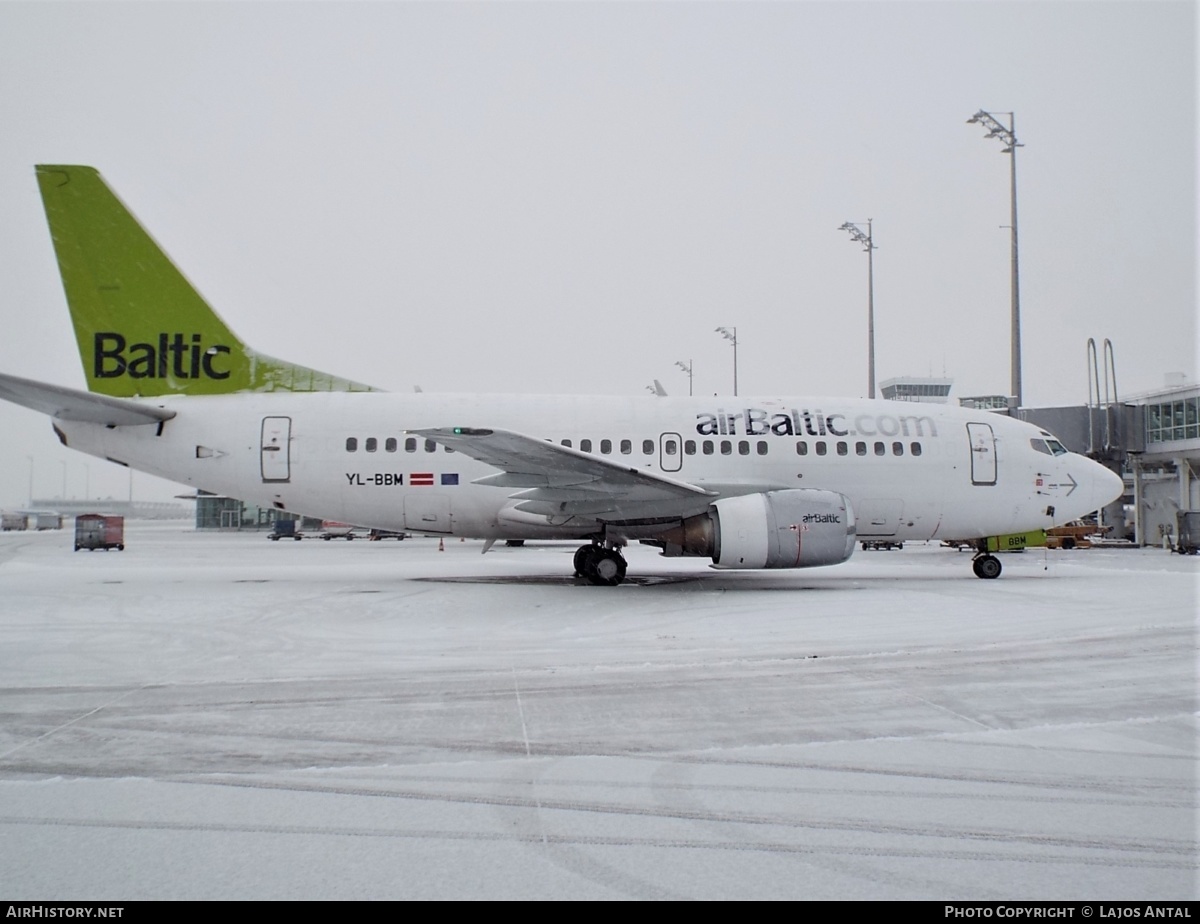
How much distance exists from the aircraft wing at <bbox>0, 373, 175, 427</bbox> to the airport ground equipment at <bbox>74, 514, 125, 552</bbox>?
1906 centimetres

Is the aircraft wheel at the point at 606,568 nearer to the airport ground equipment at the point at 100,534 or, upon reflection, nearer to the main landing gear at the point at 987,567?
the main landing gear at the point at 987,567

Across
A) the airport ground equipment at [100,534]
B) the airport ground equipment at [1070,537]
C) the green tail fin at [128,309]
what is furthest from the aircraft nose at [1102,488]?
the airport ground equipment at [100,534]

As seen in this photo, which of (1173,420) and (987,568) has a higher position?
(1173,420)

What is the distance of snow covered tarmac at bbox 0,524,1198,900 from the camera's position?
3145 millimetres

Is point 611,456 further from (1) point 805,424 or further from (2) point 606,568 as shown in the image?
(1) point 805,424

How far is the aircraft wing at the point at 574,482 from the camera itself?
1257cm

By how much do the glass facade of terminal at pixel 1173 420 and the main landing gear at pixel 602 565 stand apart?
27271 millimetres

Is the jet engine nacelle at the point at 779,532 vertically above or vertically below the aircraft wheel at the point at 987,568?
above

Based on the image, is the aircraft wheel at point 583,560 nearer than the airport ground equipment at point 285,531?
Yes

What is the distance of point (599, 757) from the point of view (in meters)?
4.66

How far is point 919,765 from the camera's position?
446 cm

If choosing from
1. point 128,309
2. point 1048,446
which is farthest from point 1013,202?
point 128,309

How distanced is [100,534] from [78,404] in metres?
20.4

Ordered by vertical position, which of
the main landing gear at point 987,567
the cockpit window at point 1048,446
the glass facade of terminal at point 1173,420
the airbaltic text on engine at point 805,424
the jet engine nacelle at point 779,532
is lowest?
the main landing gear at point 987,567
